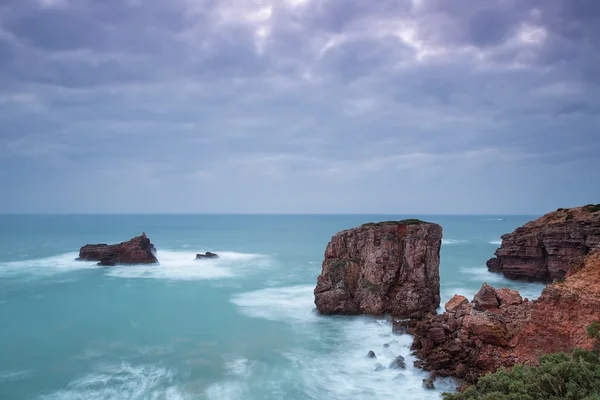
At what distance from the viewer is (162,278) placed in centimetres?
5303

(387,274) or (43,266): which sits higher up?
(387,274)

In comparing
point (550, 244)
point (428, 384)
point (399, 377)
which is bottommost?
point (399, 377)

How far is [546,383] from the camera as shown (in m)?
12.7

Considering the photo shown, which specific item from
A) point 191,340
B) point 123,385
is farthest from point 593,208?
point 123,385

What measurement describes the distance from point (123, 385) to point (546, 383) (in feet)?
64.0

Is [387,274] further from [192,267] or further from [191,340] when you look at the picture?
[192,267]

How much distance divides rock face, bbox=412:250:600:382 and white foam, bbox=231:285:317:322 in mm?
11653

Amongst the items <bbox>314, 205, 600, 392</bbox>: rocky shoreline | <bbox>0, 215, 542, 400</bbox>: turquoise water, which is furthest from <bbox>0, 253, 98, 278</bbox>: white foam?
<bbox>314, 205, 600, 392</bbox>: rocky shoreline

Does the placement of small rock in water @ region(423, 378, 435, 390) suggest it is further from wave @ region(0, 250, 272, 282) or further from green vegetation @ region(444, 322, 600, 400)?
wave @ region(0, 250, 272, 282)

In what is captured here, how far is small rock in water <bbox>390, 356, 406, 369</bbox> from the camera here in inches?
863

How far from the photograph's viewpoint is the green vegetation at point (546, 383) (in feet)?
39.5

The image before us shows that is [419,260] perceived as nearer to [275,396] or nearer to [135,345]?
[275,396]

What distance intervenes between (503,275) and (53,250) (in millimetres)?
82059

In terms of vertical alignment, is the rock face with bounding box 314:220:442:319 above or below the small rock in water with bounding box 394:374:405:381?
above
